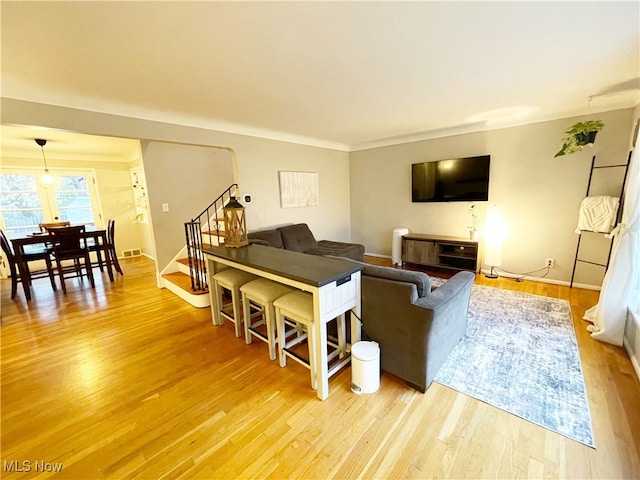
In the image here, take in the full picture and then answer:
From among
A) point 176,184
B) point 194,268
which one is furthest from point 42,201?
point 194,268

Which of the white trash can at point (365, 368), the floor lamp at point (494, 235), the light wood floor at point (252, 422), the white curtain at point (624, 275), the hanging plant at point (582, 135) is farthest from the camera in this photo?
the floor lamp at point (494, 235)

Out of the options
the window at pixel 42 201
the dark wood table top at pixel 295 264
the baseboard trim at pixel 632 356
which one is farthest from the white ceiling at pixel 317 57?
the window at pixel 42 201

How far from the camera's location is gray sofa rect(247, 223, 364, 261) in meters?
4.06

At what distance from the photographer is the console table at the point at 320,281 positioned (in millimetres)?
1765

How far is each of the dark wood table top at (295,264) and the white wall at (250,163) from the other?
167 centimetres

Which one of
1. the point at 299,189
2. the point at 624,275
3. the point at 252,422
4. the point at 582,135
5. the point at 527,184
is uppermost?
the point at 582,135

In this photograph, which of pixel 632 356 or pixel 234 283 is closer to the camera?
pixel 632 356

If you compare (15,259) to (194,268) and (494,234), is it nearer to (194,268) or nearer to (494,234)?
(194,268)

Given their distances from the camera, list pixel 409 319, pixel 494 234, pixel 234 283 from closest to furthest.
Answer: pixel 409 319 → pixel 234 283 → pixel 494 234

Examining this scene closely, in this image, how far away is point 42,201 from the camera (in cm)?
544

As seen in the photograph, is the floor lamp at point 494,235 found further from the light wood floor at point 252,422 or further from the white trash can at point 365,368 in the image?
the white trash can at point 365,368

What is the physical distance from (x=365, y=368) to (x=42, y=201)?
7261mm

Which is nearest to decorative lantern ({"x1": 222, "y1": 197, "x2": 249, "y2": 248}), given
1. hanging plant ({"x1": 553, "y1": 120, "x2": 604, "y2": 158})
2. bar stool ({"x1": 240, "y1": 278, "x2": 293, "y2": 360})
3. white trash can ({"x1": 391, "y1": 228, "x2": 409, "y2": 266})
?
bar stool ({"x1": 240, "y1": 278, "x2": 293, "y2": 360})

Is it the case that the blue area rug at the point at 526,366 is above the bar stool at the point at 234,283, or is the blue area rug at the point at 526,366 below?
below
